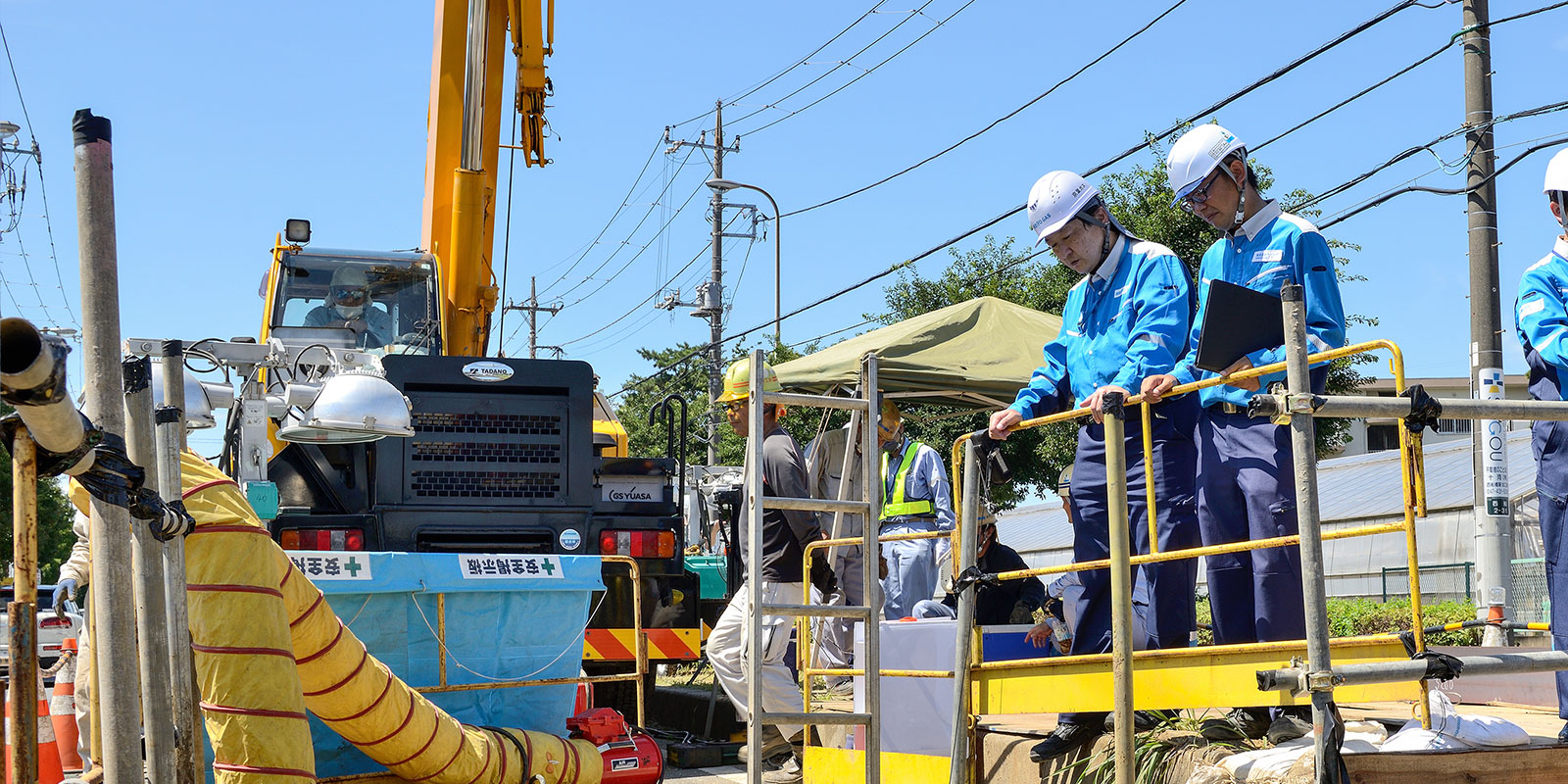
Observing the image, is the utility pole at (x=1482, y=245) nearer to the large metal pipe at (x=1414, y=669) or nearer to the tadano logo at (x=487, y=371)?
the tadano logo at (x=487, y=371)

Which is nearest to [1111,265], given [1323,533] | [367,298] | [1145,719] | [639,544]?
[1323,533]

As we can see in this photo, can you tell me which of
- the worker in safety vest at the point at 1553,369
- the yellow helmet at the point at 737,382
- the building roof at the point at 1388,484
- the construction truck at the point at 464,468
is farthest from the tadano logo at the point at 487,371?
the building roof at the point at 1388,484

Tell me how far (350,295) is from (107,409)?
299 inches

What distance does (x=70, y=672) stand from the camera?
24.8ft

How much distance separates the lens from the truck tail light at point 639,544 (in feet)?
30.2

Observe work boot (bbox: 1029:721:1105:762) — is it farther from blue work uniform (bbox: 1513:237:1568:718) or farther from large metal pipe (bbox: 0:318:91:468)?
large metal pipe (bbox: 0:318:91:468)

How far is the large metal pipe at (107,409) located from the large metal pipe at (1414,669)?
272 centimetres

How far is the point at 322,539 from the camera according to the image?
8469 mm

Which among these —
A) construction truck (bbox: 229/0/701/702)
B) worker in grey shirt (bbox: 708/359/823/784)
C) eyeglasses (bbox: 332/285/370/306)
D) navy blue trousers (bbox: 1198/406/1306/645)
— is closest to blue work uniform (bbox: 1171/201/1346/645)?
navy blue trousers (bbox: 1198/406/1306/645)

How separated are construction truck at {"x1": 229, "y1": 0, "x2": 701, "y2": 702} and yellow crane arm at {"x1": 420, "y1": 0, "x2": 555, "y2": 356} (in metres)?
0.72

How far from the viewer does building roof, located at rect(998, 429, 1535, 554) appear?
26238 mm

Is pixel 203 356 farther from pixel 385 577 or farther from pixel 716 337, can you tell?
pixel 716 337

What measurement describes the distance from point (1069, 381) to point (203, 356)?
14.5 feet

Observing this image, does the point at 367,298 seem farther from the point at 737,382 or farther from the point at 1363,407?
the point at 1363,407
